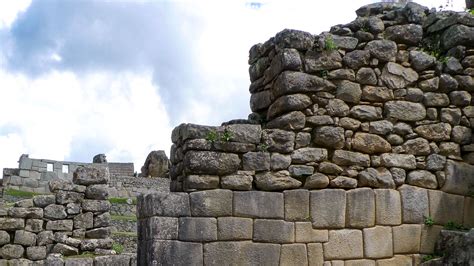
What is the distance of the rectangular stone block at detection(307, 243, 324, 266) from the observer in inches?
318

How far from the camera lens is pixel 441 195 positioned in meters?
8.83

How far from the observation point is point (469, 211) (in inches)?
356

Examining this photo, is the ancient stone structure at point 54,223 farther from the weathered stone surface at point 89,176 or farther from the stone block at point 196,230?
the stone block at point 196,230

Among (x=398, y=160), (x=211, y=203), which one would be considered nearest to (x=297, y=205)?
(x=211, y=203)

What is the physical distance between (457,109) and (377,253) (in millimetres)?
2359

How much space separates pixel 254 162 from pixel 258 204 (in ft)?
1.75

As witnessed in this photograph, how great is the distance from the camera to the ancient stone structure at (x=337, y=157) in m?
7.97

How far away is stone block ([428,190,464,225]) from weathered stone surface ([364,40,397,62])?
191 centimetres

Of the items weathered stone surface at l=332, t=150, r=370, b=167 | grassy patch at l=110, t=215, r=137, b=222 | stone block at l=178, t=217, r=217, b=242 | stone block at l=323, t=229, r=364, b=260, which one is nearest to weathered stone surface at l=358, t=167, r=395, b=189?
weathered stone surface at l=332, t=150, r=370, b=167

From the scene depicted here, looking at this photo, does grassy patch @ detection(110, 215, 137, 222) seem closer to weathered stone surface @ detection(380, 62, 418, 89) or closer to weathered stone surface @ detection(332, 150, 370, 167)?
weathered stone surface @ detection(332, 150, 370, 167)

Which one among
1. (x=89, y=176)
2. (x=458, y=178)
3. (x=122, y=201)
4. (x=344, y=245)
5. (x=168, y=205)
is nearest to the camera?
(x=168, y=205)

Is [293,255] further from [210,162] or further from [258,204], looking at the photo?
[210,162]

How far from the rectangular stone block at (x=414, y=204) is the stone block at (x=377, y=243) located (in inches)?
14.4

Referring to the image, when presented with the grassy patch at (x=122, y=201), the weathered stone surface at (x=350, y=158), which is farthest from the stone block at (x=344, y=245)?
the grassy patch at (x=122, y=201)
